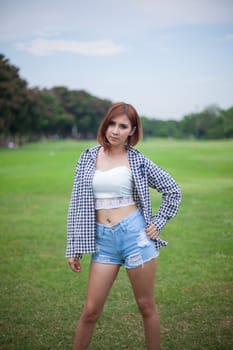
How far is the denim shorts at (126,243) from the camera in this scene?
3418 millimetres

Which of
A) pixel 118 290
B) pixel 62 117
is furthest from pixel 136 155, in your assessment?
pixel 62 117

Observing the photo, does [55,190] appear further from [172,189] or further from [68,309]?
[172,189]

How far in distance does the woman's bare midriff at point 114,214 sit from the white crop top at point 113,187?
3 centimetres

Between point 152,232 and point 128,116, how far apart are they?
2.96 ft

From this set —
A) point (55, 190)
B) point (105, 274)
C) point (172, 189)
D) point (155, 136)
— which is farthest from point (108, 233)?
point (155, 136)

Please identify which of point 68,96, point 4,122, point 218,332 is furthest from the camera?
point 68,96

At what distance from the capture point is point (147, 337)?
142 inches

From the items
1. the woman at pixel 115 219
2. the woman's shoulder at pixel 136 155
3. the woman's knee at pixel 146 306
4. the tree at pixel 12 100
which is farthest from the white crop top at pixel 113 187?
the tree at pixel 12 100

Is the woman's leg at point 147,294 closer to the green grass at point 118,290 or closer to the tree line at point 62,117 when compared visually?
the green grass at point 118,290

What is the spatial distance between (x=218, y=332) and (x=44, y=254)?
12.8 feet

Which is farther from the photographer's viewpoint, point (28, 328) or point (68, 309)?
point (68, 309)

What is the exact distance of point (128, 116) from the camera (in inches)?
139

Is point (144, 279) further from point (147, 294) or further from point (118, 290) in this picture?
point (118, 290)

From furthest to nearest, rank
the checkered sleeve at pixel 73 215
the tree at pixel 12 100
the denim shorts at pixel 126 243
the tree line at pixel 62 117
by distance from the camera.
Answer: the tree line at pixel 62 117 < the tree at pixel 12 100 < the checkered sleeve at pixel 73 215 < the denim shorts at pixel 126 243
